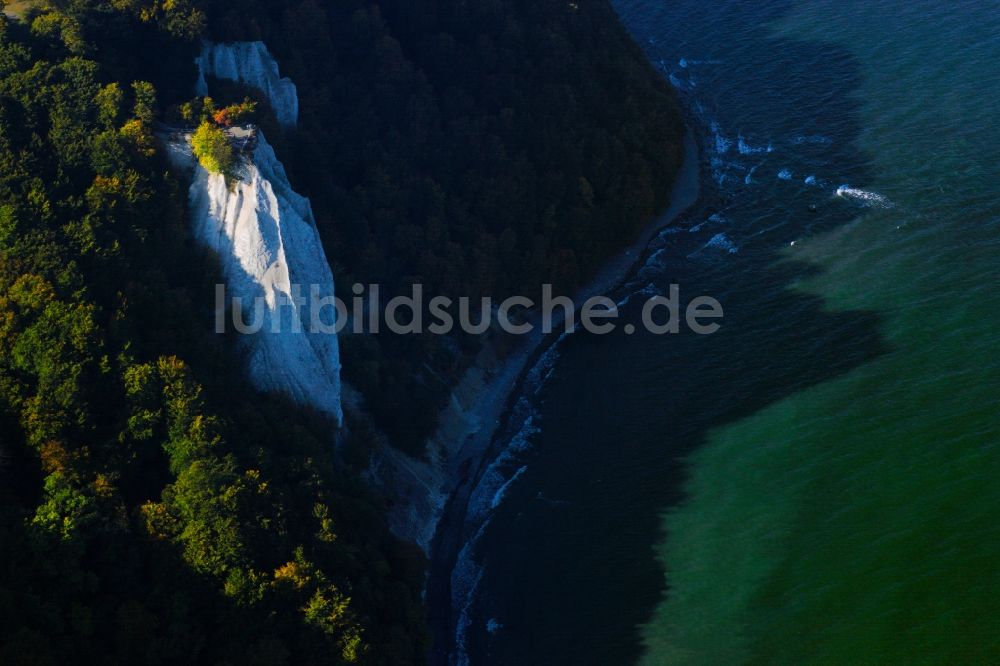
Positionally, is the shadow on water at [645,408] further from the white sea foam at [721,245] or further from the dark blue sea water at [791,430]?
the white sea foam at [721,245]

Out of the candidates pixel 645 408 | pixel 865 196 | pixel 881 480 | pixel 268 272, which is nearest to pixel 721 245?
pixel 865 196

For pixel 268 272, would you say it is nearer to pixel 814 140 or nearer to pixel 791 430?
pixel 791 430

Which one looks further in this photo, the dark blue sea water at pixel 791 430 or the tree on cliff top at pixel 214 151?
the tree on cliff top at pixel 214 151

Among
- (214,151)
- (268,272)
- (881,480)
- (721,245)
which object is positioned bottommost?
(881,480)

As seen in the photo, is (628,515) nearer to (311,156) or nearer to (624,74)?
(311,156)

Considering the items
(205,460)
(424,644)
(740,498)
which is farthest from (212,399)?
(740,498)

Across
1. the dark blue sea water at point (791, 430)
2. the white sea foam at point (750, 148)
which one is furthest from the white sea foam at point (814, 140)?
the white sea foam at point (750, 148)

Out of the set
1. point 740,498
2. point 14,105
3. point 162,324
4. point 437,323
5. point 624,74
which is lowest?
point 740,498
